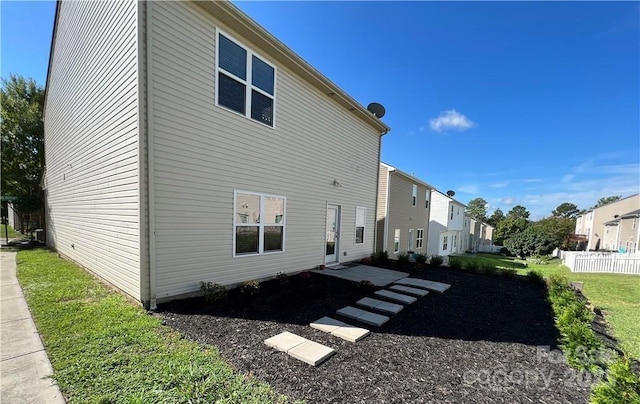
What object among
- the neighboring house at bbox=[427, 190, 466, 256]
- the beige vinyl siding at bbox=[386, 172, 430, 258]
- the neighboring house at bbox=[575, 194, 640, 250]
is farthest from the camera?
the neighboring house at bbox=[575, 194, 640, 250]

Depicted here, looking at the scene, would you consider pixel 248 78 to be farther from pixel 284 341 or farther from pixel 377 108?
pixel 377 108

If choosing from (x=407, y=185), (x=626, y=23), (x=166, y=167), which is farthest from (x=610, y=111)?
(x=166, y=167)

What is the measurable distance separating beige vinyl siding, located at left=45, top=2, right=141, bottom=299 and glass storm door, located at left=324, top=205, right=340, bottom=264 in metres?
5.85

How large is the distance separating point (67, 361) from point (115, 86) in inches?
194

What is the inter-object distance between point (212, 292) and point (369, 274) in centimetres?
492

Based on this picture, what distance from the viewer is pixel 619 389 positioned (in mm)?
2146

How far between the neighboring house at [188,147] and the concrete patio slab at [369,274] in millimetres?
862

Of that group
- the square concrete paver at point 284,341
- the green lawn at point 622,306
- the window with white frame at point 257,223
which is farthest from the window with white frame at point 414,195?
the square concrete paver at point 284,341

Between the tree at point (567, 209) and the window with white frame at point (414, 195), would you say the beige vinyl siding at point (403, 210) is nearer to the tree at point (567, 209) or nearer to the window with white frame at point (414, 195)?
the window with white frame at point (414, 195)

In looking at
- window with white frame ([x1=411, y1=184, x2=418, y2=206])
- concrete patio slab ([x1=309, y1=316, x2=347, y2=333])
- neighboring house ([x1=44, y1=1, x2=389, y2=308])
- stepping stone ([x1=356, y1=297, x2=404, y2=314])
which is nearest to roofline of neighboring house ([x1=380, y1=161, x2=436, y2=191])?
window with white frame ([x1=411, y1=184, x2=418, y2=206])

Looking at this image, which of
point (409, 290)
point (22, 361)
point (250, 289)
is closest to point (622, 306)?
point (409, 290)

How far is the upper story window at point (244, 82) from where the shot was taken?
5.52 meters

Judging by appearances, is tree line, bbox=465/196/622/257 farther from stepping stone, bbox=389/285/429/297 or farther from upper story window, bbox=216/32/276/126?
upper story window, bbox=216/32/276/126

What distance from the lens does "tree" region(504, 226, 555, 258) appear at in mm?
30625
